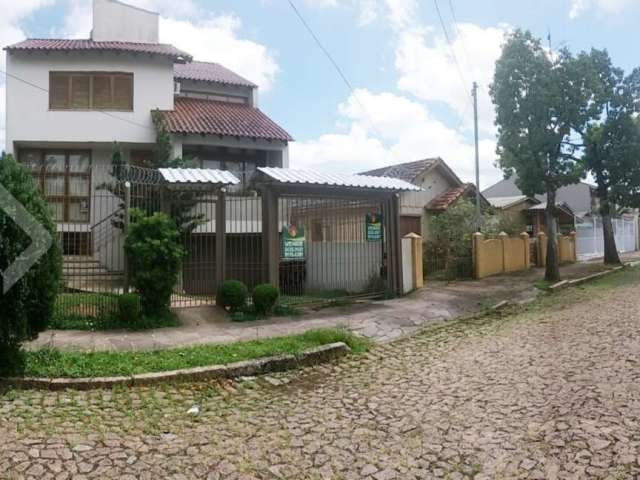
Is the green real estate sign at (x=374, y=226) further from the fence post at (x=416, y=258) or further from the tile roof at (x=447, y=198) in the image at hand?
the tile roof at (x=447, y=198)

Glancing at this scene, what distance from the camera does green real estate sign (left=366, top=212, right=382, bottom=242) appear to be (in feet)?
39.0

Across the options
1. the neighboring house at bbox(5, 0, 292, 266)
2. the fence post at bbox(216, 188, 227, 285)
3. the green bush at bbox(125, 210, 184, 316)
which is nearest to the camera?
the green bush at bbox(125, 210, 184, 316)

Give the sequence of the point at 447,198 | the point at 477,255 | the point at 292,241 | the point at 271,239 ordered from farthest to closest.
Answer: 1. the point at 447,198
2. the point at 477,255
3. the point at 292,241
4. the point at 271,239

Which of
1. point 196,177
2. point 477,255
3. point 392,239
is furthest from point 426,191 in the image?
point 196,177

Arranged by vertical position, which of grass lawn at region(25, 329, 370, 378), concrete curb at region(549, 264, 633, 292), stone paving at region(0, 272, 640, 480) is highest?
concrete curb at region(549, 264, 633, 292)

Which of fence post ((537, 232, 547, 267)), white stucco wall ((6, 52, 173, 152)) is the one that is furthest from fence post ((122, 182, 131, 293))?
fence post ((537, 232, 547, 267))

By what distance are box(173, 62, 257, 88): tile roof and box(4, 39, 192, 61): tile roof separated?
64.4 inches

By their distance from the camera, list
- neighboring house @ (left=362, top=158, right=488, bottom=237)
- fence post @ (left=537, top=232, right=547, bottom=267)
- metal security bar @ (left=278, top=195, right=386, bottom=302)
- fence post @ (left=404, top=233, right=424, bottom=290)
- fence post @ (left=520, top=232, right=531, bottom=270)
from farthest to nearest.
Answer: neighboring house @ (left=362, top=158, right=488, bottom=237) → fence post @ (left=537, top=232, right=547, bottom=267) → fence post @ (left=520, top=232, right=531, bottom=270) → fence post @ (left=404, top=233, right=424, bottom=290) → metal security bar @ (left=278, top=195, right=386, bottom=302)

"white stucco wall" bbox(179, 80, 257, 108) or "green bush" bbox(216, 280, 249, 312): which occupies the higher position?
"white stucco wall" bbox(179, 80, 257, 108)

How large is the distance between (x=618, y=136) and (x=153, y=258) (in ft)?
57.3

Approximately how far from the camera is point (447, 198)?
22.8 meters

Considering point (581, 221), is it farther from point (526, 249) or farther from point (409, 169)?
point (409, 169)

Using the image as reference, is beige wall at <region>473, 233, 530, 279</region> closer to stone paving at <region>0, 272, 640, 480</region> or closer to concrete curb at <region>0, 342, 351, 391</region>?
stone paving at <region>0, 272, 640, 480</region>

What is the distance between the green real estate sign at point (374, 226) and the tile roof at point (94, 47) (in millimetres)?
9086
